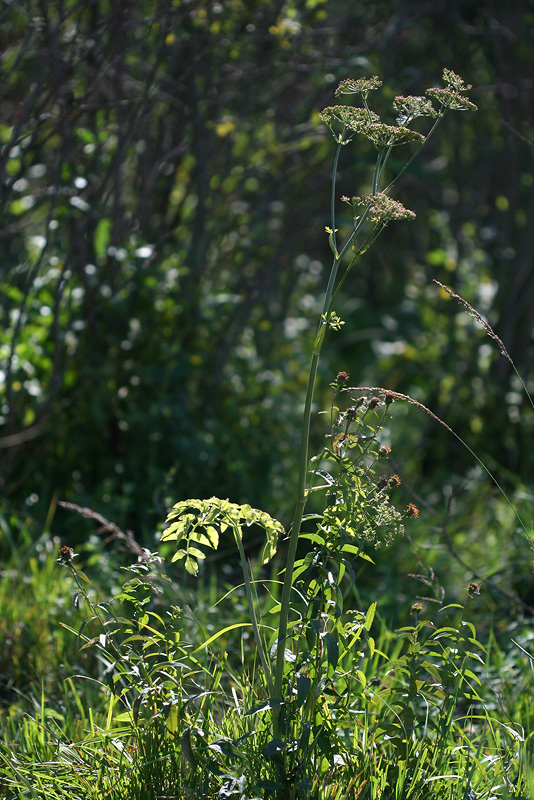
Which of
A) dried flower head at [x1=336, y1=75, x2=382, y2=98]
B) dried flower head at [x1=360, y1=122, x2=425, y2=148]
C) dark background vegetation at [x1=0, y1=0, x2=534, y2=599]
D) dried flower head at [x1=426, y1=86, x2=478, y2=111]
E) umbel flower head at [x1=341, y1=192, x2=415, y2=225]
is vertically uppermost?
dried flower head at [x1=336, y1=75, x2=382, y2=98]

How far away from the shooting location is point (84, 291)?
12.1ft

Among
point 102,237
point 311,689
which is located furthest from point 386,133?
point 102,237

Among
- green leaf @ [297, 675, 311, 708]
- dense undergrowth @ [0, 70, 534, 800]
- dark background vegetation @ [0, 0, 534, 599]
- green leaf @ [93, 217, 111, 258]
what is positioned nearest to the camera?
green leaf @ [297, 675, 311, 708]

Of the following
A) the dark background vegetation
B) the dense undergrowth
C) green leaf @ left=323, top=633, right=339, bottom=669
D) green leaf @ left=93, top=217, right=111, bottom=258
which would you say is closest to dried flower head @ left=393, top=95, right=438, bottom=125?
the dense undergrowth

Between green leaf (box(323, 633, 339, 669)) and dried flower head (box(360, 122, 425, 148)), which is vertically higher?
dried flower head (box(360, 122, 425, 148))

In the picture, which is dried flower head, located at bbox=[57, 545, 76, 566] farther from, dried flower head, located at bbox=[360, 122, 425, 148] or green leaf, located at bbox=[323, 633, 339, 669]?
dried flower head, located at bbox=[360, 122, 425, 148]

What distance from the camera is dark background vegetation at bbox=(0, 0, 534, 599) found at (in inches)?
135

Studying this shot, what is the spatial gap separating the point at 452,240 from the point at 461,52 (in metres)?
1.28

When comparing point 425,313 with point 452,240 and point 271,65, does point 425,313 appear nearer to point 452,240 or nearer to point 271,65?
point 452,240

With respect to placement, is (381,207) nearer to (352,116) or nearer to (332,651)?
(352,116)

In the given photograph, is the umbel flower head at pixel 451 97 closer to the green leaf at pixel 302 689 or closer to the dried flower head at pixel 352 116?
the dried flower head at pixel 352 116

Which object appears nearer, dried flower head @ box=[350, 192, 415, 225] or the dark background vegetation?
dried flower head @ box=[350, 192, 415, 225]

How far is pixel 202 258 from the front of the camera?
3.96m

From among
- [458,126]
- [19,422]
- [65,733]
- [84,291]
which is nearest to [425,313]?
[458,126]
